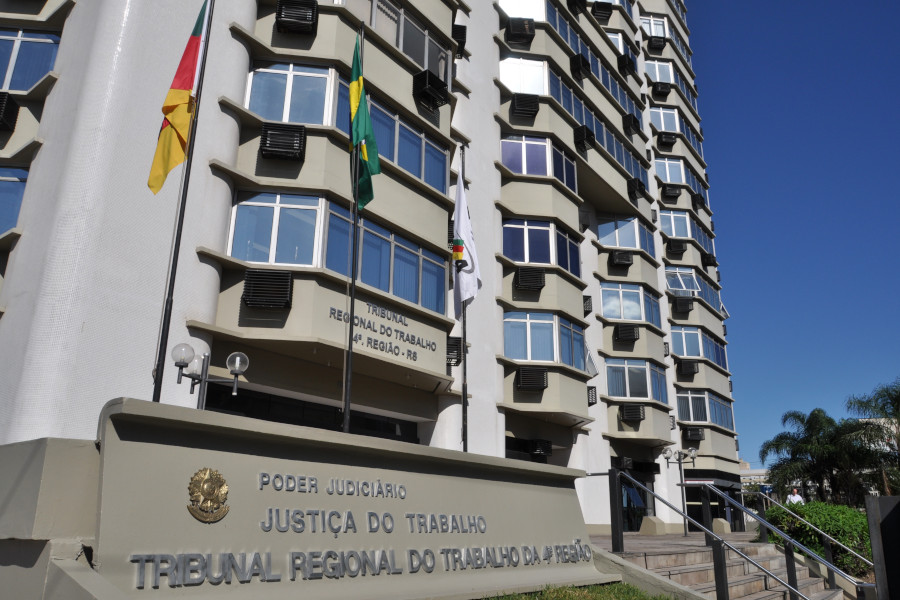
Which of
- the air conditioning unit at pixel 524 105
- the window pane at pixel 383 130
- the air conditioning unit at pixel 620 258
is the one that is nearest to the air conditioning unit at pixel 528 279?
the air conditioning unit at pixel 524 105

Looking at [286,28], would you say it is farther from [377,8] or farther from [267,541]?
[267,541]

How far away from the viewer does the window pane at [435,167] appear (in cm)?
1847

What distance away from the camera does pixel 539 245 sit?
23.3 m

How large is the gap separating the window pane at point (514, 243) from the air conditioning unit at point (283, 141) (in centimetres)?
935

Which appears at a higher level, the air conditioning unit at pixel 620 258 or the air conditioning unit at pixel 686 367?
the air conditioning unit at pixel 620 258

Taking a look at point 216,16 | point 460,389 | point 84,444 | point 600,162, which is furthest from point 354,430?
point 600,162

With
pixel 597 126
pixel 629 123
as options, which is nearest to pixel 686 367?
pixel 629 123

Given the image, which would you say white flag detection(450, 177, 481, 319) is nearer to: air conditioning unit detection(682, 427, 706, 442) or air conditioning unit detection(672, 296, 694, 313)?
air conditioning unit detection(682, 427, 706, 442)

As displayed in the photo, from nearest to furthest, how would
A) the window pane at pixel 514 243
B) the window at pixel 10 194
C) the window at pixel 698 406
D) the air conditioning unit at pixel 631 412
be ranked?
1. the window at pixel 10 194
2. the window pane at pixel 514 243
3. the air conditioning unit at pixel 631 412
4. the window at pixel 698 406

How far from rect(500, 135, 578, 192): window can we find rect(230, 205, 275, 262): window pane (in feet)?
35.9

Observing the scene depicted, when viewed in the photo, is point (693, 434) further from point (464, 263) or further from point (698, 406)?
point (464, 263)

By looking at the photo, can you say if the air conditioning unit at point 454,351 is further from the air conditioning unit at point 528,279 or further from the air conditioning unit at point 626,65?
the air conditioning unit at point 626,65

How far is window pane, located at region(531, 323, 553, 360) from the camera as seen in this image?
22.2 m

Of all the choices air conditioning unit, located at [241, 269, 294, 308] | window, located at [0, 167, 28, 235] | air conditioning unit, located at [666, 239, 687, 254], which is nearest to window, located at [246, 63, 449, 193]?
air conditioning unit, located at [241, 269, 294, 308]
